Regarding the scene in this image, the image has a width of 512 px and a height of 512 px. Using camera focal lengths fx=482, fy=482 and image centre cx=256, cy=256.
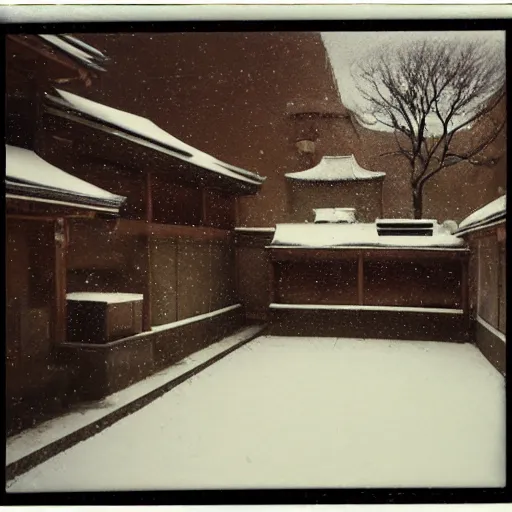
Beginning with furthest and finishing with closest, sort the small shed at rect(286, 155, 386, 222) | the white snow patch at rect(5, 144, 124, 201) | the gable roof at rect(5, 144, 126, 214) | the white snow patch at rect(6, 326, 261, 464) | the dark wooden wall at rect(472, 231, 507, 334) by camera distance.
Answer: the dark wooden wall at rect(472, 231, 507, 334) < the small shed at rect(286, 155, 386, 222) < the white snow patch at rect(6, 326, 261, 464) < the white snow patch at rect(5, 144, 124, 201) < the gable roof at rect(5, 144, 126, 214)

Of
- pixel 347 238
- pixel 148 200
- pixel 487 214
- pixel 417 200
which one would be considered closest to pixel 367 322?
pixel 347 238

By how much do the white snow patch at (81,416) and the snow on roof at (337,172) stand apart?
Answer: 2.39m

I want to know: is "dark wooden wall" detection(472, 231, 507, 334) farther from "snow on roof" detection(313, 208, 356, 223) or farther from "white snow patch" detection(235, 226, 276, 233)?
"white snow patch" detection(235, 226, 276, 233)

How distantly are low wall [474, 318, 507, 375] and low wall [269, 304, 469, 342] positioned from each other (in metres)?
0.16

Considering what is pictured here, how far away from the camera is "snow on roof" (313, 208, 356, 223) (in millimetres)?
5031

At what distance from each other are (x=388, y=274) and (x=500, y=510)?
2.57 metres

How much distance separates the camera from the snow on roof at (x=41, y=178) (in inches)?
129

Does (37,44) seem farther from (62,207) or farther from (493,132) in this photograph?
(493,132)

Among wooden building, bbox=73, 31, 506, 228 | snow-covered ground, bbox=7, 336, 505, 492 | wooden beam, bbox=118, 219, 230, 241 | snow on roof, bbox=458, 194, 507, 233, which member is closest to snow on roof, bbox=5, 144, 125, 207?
wooden building, bbox=73, 31, 506, 228

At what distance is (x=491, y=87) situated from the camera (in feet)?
12.4

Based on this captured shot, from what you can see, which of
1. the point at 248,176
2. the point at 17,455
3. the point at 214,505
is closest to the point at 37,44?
the point at 248,176

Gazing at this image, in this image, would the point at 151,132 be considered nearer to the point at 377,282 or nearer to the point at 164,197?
the point at 164,197

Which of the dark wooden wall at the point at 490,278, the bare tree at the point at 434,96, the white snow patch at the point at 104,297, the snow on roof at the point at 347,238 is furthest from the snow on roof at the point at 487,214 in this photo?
the white snow patch at the point at 104,297

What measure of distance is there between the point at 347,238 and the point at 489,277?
1.50 metres
